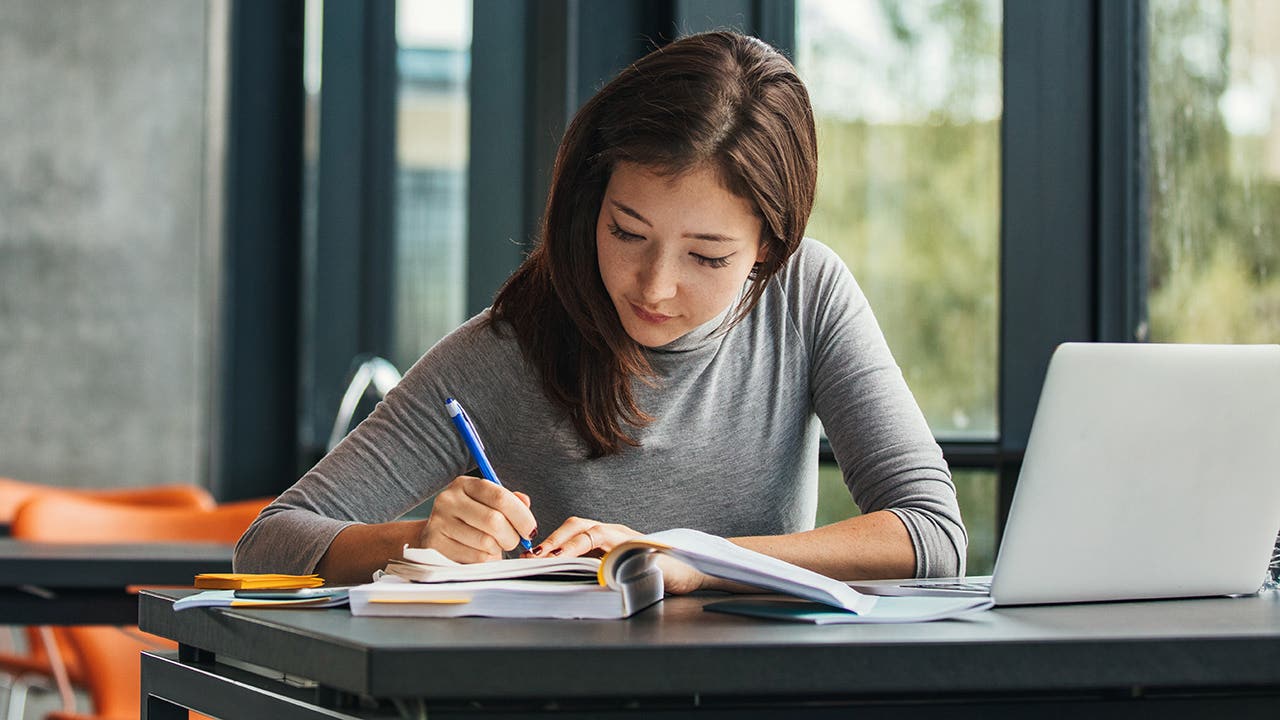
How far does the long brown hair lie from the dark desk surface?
63 cm

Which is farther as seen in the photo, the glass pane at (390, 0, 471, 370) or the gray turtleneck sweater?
the glass pane at (390, 0, 471, 370)

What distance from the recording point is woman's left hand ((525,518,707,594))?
120 centimetres

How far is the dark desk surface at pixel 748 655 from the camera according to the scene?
2.75ft

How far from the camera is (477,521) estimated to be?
1267mm

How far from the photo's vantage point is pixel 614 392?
5.58 feet

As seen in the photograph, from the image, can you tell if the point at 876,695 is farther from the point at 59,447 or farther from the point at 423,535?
the point at 59,447

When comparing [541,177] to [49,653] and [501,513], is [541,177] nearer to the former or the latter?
[49,653]

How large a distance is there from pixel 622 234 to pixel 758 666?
29.9 inches

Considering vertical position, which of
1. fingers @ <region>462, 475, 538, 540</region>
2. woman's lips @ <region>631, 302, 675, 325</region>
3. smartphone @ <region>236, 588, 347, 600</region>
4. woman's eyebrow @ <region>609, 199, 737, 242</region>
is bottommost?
smartphone @ <region>236, 588, 347, 600</region>

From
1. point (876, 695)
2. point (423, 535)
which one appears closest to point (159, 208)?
point (423, 535)

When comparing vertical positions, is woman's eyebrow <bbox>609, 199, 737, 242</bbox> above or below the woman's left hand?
above

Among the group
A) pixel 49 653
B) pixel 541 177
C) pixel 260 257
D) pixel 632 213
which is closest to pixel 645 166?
pixel 632 213

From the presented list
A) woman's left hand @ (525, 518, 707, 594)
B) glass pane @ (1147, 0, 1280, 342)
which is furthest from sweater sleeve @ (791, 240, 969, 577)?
glass pane @ (1147, 0, 1280, 342)

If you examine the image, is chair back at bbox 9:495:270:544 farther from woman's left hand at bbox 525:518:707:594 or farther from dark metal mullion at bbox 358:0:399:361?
woman's left hand at bbox 525:518:707:594
